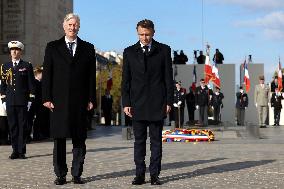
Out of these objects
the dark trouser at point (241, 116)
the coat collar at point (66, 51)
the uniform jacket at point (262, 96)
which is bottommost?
the dark trouser at point (241, 116)

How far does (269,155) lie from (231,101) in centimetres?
2488

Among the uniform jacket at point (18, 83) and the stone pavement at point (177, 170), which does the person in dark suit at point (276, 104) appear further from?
the uniform jacket at point (18, 83)

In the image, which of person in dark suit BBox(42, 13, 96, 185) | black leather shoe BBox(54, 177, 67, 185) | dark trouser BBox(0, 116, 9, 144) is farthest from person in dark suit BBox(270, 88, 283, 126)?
black leather shoe BBox(54, 177, 67, 185)

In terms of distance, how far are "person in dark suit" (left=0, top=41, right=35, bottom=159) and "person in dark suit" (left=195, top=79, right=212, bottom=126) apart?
16.3 metres

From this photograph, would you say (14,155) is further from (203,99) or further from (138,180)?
(203,99)

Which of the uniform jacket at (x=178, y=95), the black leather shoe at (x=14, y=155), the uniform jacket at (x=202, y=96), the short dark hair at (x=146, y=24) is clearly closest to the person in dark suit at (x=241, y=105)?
the uniform jacket at (x=202, y=96)

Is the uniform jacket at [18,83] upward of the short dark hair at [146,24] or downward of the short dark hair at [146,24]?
downward

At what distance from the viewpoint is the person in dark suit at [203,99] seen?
26592mm

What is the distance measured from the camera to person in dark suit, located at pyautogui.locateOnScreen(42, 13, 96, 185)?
23.4ft

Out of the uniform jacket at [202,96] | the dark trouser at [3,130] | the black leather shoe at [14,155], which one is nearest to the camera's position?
the black leather shoe at [14,155]

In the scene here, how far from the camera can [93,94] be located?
7.28m

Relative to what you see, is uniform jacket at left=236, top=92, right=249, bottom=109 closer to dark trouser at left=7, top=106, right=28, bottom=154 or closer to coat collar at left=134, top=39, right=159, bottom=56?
dark trouser at left=7, top=106, right=28, bottom=154

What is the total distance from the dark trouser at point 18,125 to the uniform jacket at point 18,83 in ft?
0.47

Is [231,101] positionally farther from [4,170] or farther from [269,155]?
[4,170]
